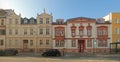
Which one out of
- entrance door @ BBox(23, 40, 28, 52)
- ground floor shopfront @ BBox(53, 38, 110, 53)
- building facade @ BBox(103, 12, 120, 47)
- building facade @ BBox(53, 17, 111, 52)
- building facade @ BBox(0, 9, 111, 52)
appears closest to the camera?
building facade @ BBox(103, 12, 120, 47)

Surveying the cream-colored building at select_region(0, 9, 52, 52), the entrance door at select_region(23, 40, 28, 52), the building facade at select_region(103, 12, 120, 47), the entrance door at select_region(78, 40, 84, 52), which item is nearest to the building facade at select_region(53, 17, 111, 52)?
the entrance door at select_region(78, 40, 84, 52)

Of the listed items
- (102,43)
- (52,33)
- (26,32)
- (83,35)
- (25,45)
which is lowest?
(25,45)

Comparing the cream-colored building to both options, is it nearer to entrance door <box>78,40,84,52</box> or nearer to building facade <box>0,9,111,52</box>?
building facade <box>0,9,111,52</box>

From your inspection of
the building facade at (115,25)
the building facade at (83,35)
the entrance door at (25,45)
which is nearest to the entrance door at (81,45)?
the building facade at (83,35)

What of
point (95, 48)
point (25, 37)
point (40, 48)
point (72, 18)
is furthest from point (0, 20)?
point (95, 48)

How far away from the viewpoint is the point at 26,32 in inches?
2665

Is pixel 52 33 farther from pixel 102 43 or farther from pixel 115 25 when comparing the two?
pixel 115 25

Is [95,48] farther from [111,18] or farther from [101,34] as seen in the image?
[111,18]

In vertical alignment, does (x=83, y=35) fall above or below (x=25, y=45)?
above

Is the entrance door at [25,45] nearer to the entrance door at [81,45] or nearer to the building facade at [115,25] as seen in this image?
the entrance door at [81,45]

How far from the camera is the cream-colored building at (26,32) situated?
220 ft

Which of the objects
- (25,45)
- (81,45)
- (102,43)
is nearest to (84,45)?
(81,45)

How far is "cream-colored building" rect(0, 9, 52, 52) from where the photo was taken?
67.1 m

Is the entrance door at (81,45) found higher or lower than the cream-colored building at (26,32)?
lower
